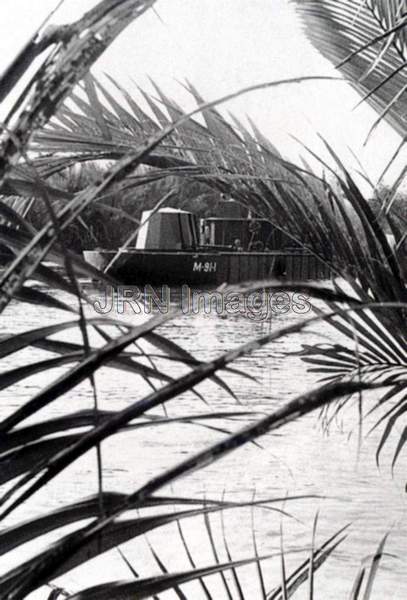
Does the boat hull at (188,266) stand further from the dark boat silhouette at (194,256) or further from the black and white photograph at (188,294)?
the black and white photograph at (188,294)

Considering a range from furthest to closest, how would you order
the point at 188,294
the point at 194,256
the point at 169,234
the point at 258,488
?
the point at 169,234, the point at 194,256, the point at 258,488, the point at 188,294

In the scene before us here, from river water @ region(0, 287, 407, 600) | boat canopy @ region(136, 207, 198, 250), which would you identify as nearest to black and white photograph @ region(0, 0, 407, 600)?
river water @ region(0, 287, 407, 600)

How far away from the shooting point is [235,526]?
3.52 m

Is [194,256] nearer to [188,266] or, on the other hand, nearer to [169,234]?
[188,266]

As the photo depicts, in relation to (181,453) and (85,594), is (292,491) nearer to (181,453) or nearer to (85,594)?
(181,453)

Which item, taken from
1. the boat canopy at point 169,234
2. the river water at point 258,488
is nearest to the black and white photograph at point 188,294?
the river water at point 258,488

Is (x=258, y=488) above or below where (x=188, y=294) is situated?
below

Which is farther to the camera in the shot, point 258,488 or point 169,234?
point 169,234

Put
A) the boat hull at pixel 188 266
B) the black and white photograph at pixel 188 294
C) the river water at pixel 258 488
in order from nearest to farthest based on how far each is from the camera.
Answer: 1. the black and white photograph at pixel 188 294
2. the river water at pixel 258 488
3. the boat hull at pixel 188 266

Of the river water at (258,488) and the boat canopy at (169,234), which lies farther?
the boat canopy at (169,234)

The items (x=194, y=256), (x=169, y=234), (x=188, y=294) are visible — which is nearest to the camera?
(x=188, y=294)

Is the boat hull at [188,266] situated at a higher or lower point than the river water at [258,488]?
higher

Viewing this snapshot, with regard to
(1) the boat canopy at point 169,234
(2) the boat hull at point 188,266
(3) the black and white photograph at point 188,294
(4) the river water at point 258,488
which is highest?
(3) the black and white photograph at point 188,294

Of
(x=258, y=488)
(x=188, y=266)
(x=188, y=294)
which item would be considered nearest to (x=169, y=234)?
(x=188, y=266)
